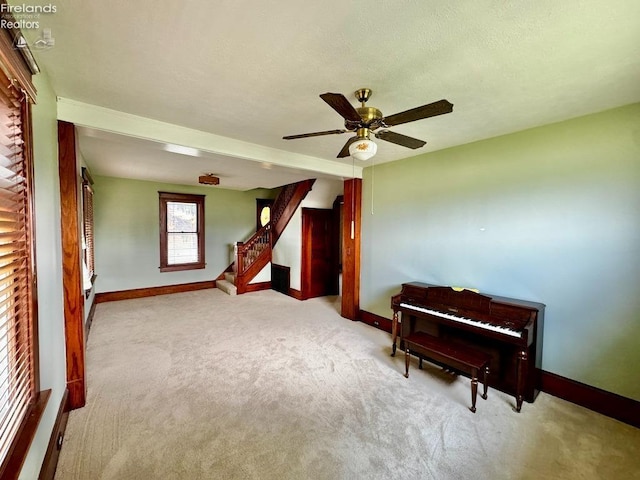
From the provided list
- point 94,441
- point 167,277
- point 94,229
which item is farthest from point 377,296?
point 94,229

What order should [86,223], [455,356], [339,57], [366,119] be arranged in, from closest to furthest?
1. [339,57]
2. [366,119]
3. [455,356]
4. [86,223]

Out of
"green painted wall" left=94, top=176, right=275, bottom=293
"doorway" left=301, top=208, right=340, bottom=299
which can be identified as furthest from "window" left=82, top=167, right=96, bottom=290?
"doorway" left=301, top=208, right=340, bottom=299

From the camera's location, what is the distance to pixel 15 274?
4.02ft

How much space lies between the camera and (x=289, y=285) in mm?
6141

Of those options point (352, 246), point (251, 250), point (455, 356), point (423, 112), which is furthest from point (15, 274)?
point (251, 250)

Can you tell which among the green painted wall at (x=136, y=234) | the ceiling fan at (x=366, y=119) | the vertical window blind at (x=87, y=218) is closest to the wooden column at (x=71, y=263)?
the ceiling fan at (x=366, y=119)

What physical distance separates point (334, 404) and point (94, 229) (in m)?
5.59

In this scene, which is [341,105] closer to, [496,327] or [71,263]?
[496,327]

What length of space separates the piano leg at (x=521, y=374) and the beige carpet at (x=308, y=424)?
0.35ft

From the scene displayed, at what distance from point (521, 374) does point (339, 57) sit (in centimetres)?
274

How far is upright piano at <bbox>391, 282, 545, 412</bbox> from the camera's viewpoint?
2.33m

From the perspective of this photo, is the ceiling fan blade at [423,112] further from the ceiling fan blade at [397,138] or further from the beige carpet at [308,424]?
the beige carpet at [308,424]

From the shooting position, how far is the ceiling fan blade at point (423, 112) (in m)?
1.58

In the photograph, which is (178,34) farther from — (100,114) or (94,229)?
(94,229)
